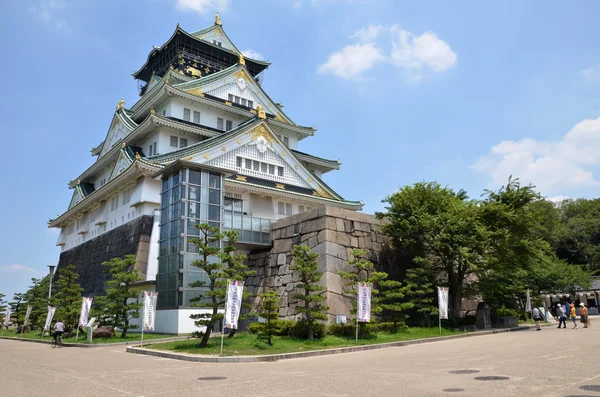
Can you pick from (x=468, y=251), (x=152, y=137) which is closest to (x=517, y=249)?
(x=468, y=251)

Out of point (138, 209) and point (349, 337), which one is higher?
point (138, 209)

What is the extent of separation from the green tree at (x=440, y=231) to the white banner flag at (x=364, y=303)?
15.4 feet

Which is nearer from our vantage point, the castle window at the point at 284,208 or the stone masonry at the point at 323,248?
the stone masonry at the point at 323,248

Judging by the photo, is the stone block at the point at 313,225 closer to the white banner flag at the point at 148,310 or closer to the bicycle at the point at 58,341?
the white banner flag at the point at 148,310

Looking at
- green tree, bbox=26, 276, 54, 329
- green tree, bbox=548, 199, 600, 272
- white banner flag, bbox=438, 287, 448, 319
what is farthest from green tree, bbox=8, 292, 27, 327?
green tree, bbox=548, 199, 600, 272

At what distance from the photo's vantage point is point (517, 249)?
2259cm

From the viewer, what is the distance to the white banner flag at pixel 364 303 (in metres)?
16.9

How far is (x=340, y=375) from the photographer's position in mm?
9695

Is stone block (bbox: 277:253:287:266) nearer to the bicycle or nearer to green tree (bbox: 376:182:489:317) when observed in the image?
green tree (bbox: 376:182:489:317)

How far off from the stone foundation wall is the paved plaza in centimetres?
1570

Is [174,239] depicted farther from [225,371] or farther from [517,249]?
[517,249]

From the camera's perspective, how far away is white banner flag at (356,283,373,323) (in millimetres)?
16875

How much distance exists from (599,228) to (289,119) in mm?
37180

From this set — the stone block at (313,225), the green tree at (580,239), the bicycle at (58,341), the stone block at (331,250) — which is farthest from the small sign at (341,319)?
the green tree at (580,239)
